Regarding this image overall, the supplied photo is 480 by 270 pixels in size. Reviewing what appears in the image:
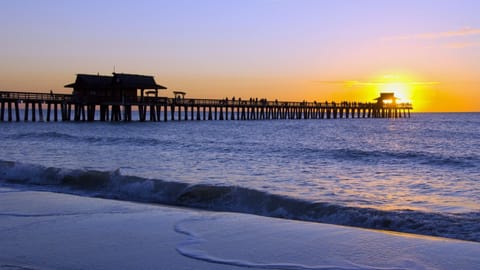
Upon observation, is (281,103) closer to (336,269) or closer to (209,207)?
(209,207)

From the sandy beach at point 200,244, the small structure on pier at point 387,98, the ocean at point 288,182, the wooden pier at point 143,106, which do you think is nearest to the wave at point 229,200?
the ocean at point 288,182

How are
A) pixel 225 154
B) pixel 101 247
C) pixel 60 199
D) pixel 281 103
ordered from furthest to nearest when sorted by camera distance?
1. pixel 281 103
2. pixel 225 154
3. pixel 60 199
4. pixel 101 247

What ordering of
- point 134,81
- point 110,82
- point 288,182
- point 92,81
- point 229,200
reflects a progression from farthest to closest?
point 134,81
point 110,82
point 92,81
point 288,182
point 229,200

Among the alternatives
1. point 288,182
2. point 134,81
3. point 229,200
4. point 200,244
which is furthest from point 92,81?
point 200,244

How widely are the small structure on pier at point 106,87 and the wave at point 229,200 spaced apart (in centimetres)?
3595

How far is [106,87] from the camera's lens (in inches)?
2034

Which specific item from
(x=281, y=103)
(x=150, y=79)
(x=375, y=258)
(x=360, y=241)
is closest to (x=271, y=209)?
(x=360, y=241)

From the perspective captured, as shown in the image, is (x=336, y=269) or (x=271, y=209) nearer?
(x=336, y=269)

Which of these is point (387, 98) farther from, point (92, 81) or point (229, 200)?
point (229, 200)

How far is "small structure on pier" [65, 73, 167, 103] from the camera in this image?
50938mm

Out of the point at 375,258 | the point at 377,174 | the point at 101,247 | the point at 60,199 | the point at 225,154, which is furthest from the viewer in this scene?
the point at 225,154

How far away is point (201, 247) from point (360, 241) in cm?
207

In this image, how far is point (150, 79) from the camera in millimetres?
54062

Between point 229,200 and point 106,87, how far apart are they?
43.0m
